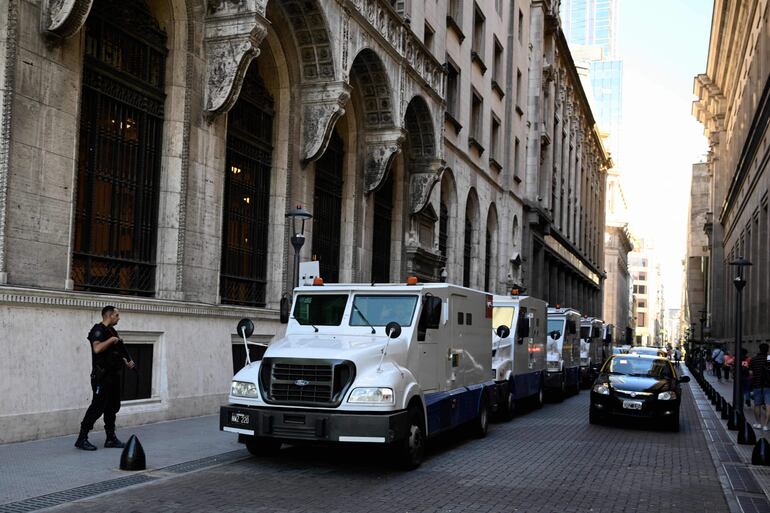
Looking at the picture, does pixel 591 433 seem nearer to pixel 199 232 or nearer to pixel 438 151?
pixel 199 232

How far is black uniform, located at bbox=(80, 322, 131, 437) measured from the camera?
10.6 metres

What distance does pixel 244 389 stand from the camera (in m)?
10.5

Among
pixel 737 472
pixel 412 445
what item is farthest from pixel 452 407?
pixel 737 472

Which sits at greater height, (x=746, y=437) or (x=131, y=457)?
(x=131, y=457)

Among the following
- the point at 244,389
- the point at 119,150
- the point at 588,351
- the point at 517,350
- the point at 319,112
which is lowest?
the point at 588,351

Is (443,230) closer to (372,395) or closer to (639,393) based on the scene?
(639,393)

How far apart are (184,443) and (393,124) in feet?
43.1

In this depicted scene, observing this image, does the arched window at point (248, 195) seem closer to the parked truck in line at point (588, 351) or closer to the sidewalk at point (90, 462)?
the sidewalk at point (90, 462)

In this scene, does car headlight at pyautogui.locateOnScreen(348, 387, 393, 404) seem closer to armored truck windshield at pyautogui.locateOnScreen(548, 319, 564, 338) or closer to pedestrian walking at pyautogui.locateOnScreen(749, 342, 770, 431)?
pedestrian walking at pyautogui.locateOnScreen(749, 342, 770, 431)

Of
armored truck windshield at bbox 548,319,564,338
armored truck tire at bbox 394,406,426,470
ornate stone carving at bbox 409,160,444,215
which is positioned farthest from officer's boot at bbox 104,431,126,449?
armored truck windshield at bbox 548,319,564,338

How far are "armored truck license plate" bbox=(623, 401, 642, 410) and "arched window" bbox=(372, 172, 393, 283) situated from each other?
33.6 feet

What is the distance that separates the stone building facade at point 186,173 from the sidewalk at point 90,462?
71 cm

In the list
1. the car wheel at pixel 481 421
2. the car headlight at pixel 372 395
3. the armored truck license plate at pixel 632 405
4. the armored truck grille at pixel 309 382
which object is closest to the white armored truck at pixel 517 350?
the car wheel at pixel 481 421

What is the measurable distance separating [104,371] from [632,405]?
10.5 m
